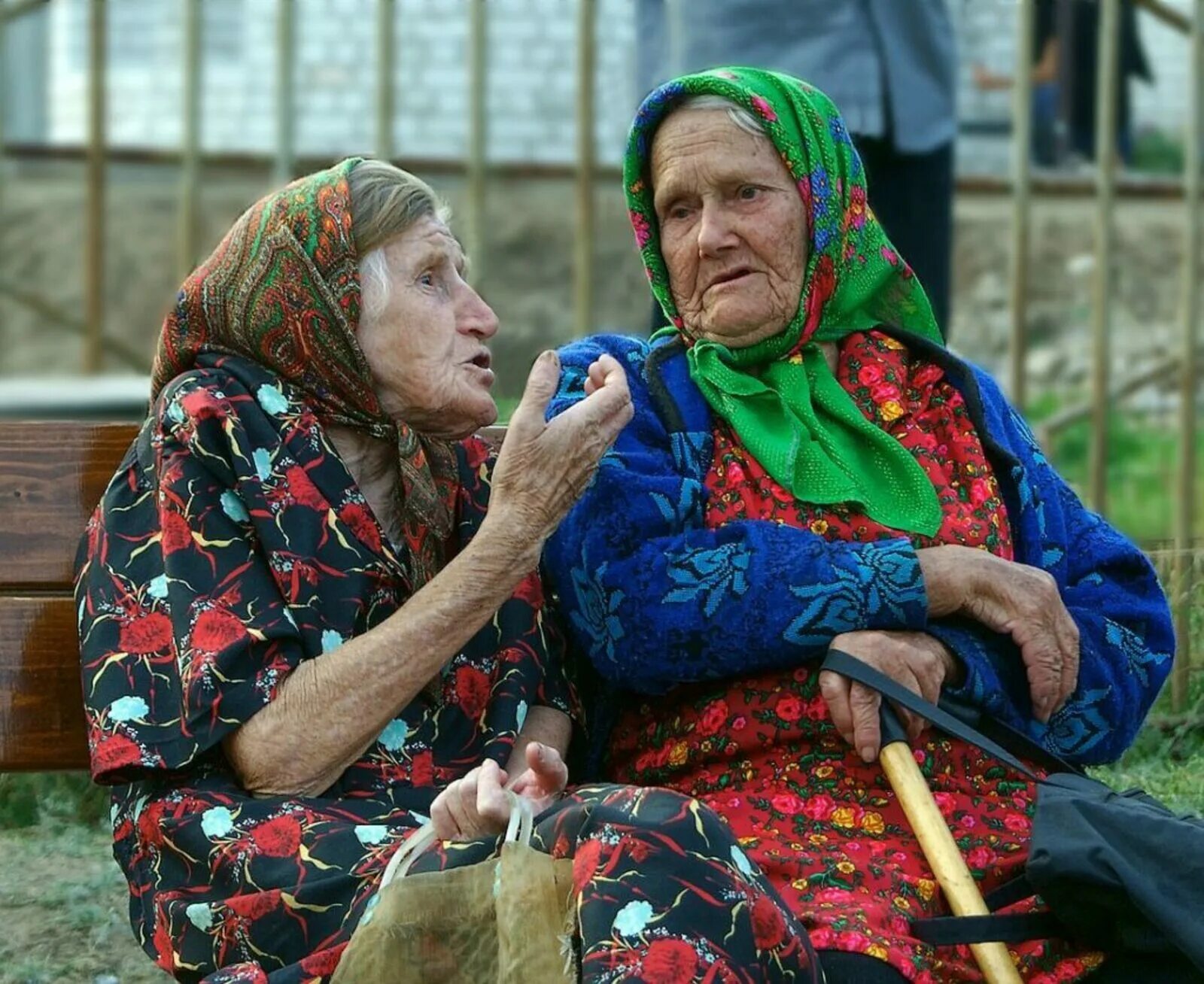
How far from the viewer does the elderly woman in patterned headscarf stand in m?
2.85

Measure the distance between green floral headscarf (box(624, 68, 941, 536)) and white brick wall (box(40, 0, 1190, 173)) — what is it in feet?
15.0

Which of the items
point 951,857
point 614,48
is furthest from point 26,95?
point 951,857

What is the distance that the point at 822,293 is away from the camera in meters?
3.38

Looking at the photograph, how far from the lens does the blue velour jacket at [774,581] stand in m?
3.07

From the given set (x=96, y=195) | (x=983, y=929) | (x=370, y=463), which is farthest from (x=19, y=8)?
(x=983, y=929)

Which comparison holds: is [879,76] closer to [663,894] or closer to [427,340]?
[427,340]

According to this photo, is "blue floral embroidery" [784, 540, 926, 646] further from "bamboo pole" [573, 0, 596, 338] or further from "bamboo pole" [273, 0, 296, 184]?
"bamboo pole" [273, 0, 296, 184]

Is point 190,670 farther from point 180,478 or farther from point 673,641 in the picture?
point 673,641

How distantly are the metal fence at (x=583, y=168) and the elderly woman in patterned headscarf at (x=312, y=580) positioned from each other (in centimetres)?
319

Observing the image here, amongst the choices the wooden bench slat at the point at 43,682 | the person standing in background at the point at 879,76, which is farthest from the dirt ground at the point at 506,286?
the person standing in background at the point at 879,76

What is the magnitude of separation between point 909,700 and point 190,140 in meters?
4.34

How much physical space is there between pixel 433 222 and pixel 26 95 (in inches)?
325

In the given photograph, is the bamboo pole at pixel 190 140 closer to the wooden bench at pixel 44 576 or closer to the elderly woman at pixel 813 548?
the wooden bench at pixel 44 576

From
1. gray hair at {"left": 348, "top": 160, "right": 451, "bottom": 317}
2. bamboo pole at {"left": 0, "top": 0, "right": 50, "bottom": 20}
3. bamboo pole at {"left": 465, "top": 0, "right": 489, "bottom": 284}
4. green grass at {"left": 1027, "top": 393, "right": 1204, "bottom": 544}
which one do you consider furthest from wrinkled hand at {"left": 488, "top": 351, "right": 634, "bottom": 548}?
green grass at {"left": 1027, "top": 393, "right": 1204, "bottom": 544}
